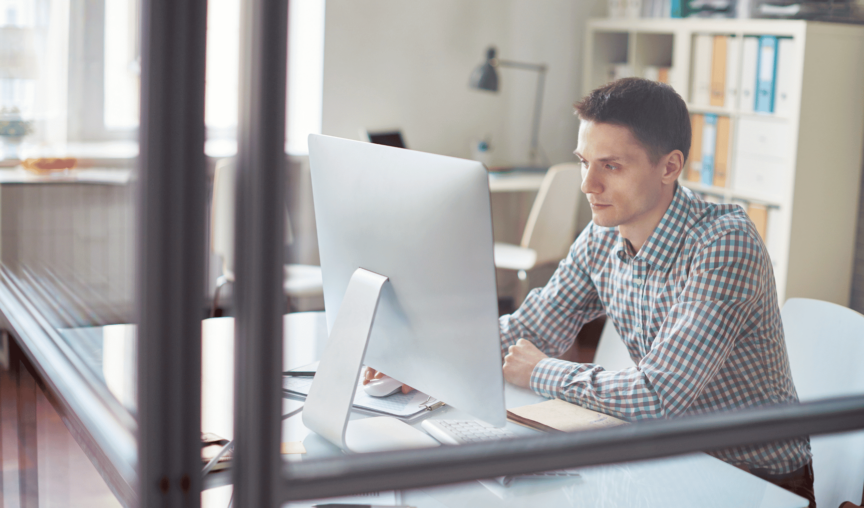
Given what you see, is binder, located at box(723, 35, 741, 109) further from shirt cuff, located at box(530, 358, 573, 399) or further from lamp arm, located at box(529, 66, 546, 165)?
shirt cuff, located at box(530, 358, 573, 399)

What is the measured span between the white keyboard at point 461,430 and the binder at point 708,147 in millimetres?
2670

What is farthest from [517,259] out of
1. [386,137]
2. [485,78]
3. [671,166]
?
[671,166]

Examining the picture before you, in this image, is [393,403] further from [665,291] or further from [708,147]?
[708,147]

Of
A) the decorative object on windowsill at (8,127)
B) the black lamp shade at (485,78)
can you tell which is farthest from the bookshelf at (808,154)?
the decorative object on windowsill at (8,127)

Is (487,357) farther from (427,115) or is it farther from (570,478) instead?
(427,115)

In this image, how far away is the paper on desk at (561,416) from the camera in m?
1.11

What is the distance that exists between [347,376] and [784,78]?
2600 mm

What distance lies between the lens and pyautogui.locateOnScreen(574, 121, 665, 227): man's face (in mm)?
1321

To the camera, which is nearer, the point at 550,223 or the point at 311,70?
the point at 550,223

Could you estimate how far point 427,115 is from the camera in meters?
4.00

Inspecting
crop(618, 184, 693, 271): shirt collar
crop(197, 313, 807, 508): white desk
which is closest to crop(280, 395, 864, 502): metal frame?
crop(197, 313, 807, 508): white desk

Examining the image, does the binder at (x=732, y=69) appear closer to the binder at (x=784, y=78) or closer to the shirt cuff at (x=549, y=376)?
the binder at (x=784, y=78)

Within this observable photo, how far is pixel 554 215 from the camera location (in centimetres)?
328

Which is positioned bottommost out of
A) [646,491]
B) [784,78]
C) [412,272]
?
[646,491]
